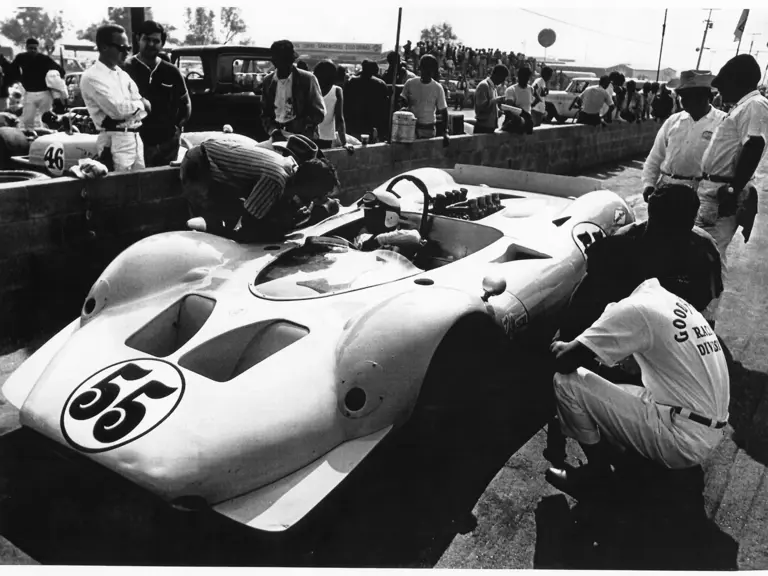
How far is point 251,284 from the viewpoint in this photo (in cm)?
336

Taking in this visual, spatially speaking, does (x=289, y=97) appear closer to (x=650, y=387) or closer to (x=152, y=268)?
(x=152, y=268)

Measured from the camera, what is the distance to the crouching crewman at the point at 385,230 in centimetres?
392

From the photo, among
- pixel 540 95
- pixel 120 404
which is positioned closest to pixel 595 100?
pixel 540 95

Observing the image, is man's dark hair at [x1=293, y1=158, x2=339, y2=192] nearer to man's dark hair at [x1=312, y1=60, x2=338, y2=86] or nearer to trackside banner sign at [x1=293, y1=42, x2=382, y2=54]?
man's dark hair at [x1=312, y1=60, x2=338, y2=86]

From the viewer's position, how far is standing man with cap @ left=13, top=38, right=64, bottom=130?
348 inches

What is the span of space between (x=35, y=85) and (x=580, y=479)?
8917 mm

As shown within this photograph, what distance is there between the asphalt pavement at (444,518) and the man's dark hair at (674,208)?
3.75 feet

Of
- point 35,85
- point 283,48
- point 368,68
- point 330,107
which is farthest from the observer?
point 35,85

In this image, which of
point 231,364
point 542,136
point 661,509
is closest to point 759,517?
point 661,509

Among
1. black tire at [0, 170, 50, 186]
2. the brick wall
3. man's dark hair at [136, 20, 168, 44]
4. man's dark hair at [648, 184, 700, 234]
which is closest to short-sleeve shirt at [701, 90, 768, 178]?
man's dark hair at [648, 184, 700, 234]

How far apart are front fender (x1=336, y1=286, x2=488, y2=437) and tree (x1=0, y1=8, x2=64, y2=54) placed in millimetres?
2298

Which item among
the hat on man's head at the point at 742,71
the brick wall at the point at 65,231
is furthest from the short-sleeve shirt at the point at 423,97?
the hat on man's head at the point at 742,71

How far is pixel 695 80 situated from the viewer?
4688 mm

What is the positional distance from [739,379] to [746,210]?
1.28m
